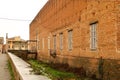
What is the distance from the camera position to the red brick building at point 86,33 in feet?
43.0

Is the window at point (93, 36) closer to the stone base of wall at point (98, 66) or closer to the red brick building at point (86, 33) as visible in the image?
the red brick building at point (86, 33)

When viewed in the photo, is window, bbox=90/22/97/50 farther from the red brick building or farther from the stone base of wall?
the stone base of wall

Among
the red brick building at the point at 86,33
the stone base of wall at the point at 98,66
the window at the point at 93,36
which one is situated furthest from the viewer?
the window at the point at 93,36

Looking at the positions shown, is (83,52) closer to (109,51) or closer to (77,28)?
(77,28)

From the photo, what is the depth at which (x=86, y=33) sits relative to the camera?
1722cm

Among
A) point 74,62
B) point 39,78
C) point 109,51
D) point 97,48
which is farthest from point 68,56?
point 39,78

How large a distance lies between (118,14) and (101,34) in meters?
2.04

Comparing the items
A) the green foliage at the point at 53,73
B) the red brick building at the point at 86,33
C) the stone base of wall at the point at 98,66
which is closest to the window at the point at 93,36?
the red brick building at the point at 86,33

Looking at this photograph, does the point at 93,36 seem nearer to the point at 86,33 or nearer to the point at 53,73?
the point at 86,33

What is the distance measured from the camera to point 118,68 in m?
12.3

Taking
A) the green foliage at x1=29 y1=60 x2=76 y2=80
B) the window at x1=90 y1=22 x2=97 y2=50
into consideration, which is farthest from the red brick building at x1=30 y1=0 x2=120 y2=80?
the green foliage at x1=29 y1=60 x2=76 y2=80

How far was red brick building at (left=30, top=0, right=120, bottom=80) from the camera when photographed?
13102 millimetres

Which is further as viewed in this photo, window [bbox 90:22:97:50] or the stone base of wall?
window [bbox 90:22:97:50]

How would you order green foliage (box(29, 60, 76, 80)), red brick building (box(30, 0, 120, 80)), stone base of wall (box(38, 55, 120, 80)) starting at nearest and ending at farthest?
green foliage (box(29, 60, 76, 80))
stone base of wall (box(38, 55, 120, 80))
red brick building (box(30, 0, 120, 80))
